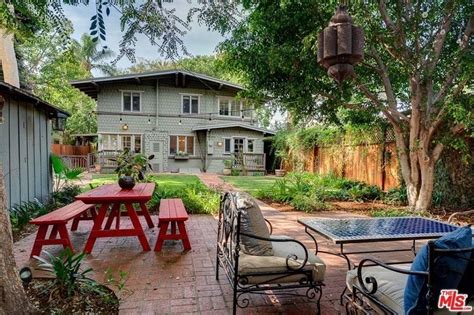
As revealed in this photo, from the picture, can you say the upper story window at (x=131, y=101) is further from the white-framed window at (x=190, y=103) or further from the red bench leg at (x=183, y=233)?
the red bench leg at (x=183, y=233)

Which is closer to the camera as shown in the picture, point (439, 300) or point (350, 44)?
point (439, 300)

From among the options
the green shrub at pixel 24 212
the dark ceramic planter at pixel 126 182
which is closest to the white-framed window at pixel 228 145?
the green shrub at pixel 24 212

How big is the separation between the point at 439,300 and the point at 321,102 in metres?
6.83

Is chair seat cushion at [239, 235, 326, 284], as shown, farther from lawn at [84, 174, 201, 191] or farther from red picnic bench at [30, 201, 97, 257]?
lawn at [84, 174, 201, 191]

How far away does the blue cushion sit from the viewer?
159 centimetres

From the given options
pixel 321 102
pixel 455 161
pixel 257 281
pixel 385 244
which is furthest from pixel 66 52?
pixel 455 161

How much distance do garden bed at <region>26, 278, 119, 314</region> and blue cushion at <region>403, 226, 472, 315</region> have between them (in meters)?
2.27

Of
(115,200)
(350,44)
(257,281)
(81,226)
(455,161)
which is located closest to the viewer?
(257,281)

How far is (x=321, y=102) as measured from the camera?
7.96 m

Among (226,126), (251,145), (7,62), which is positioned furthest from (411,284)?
(251,145)

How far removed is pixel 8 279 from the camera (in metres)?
2.18

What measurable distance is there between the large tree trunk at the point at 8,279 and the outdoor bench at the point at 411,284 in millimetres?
2438

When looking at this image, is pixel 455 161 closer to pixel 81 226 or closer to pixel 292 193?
pixel 292 193

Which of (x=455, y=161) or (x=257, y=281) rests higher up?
(x=455, y=161)
